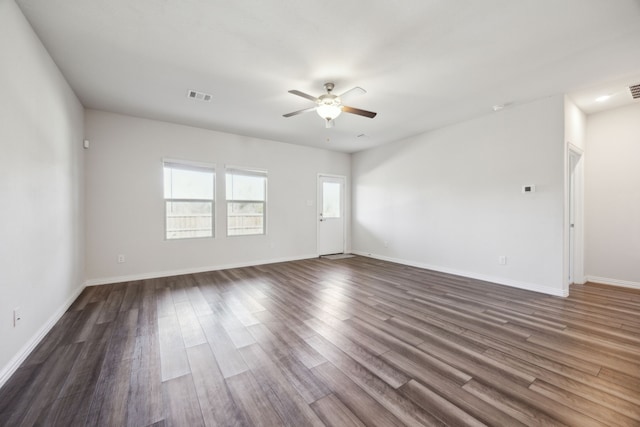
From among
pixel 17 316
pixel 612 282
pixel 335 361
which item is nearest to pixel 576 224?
pixel 612 282

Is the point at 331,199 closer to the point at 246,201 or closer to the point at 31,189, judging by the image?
the point at 246,201

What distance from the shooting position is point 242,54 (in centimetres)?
265

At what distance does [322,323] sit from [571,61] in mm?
3822

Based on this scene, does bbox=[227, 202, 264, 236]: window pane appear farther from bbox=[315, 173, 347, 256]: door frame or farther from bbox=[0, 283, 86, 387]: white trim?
bbox=[0, 283, 86, 387]: white trim

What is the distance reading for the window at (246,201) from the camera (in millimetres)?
5363

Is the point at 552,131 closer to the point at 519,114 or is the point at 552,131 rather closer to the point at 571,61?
the point at 519,114

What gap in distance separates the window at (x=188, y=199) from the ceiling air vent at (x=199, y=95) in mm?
1558

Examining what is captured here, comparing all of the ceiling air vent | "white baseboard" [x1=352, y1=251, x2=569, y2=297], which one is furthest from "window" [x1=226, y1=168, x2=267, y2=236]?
"white baseboard" [x1=352, y1=251, x2=569, y2=297]

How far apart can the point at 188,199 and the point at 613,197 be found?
7.09m

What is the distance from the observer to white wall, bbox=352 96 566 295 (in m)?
3.72

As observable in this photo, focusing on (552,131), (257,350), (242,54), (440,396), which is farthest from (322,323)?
(552,131)

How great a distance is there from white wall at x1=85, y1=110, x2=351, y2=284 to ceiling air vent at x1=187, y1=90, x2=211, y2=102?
141 centimetres

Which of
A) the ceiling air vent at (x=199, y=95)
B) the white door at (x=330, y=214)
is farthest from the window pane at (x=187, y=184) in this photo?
the white door at (x=330, y=214)

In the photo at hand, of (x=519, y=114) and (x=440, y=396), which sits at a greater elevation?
(x=519, y=114)
